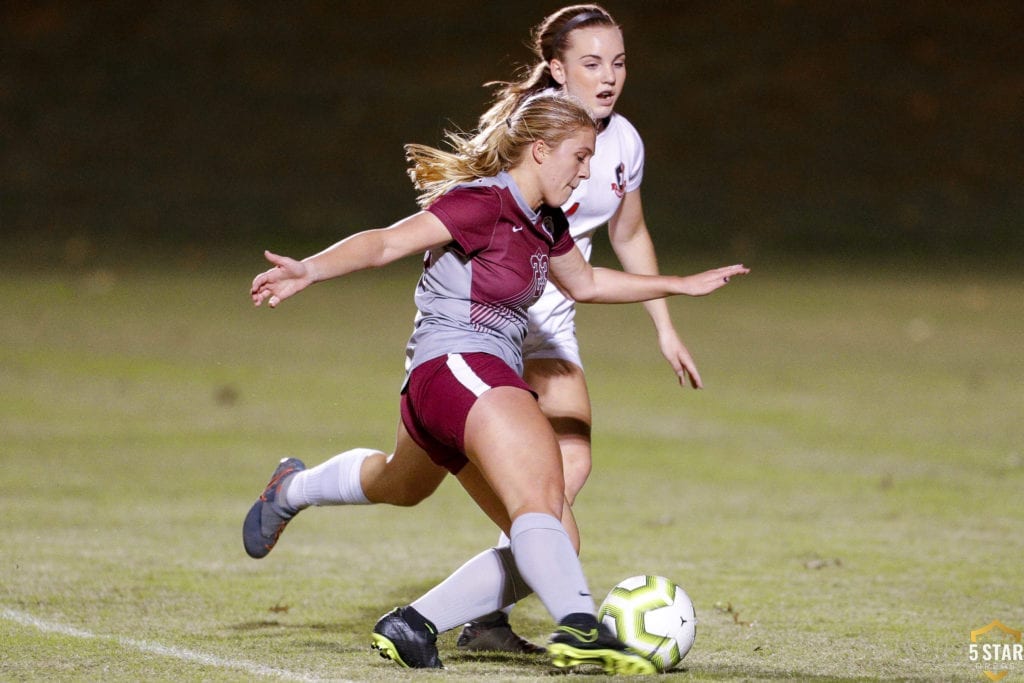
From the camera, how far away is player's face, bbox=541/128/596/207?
4.93 metres

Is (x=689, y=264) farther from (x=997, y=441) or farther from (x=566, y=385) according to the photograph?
(x=566, y=385)

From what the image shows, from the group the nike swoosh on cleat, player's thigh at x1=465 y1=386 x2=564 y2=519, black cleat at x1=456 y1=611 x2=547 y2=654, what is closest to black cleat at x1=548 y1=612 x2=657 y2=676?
the nike swoosh on cleat

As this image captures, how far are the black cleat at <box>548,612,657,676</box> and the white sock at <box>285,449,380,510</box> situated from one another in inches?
59.4

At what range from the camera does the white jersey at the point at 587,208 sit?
5.83 metres

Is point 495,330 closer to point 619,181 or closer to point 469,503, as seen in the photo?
point 619,181

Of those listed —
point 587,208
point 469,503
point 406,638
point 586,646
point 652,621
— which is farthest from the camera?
point 469,503

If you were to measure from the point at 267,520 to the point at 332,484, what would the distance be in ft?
1.44

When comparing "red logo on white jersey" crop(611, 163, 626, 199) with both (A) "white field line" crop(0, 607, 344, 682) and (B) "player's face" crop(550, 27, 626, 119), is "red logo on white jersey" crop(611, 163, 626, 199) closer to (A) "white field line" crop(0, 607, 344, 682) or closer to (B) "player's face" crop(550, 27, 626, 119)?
(B) "player's face" crop(550, 27, 626, 119)

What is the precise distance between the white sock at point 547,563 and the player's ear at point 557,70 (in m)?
2.02

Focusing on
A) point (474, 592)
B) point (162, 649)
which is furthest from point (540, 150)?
point (162, 649)

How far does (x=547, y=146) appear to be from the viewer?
4926 millimetres

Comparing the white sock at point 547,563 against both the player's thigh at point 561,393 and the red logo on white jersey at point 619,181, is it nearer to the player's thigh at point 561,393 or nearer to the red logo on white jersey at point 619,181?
the player's thigh at point 561,393

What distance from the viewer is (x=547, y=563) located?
4480 mm

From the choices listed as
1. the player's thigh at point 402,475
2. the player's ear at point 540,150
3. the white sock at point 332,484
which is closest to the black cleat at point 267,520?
the white sock at point 332,484
